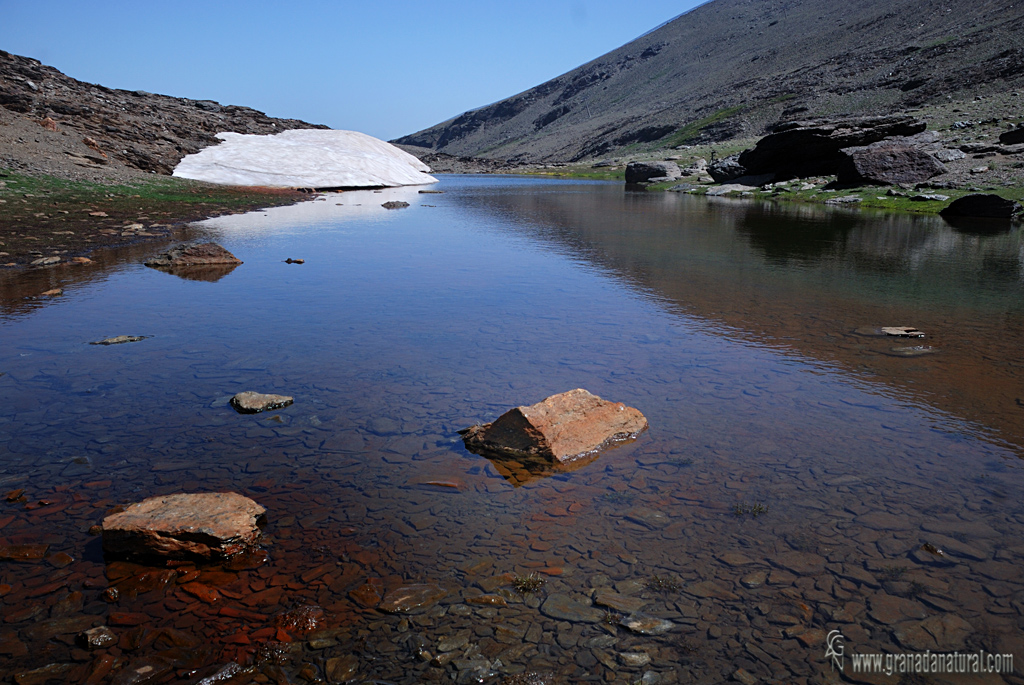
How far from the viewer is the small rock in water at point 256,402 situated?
7730 mm

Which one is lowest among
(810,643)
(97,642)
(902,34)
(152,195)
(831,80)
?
(810,643)

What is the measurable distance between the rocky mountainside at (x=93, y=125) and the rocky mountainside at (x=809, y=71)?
84286 millimetres

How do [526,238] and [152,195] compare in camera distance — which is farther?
[152,195]

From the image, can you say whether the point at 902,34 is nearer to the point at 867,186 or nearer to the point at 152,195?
the point at 867,186

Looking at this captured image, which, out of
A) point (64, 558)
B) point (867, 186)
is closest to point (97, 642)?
point (64, 558)

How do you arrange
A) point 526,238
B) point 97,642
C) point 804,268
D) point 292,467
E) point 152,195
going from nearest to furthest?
point 97,642
point 292,467
point 804,268
point 526,238
point 152,195

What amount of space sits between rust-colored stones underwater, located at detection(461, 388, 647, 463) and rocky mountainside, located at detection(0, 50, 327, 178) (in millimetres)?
34745

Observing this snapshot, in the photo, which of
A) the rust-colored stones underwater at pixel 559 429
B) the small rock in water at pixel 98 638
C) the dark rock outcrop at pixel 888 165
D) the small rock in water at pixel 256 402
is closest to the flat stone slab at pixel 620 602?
the rust-colored stones underwater at pixel 559 429

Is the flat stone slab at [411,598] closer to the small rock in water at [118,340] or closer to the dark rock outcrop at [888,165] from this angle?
the small rock in water at [118,340]

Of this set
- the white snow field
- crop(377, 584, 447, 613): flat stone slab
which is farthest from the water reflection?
the white snow field

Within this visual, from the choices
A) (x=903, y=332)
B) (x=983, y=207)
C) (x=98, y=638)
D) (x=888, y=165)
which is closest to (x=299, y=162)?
(x=888, y=165)

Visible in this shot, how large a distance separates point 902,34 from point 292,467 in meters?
149

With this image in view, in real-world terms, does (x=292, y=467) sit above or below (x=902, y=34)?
below

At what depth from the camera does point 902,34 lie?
119m
